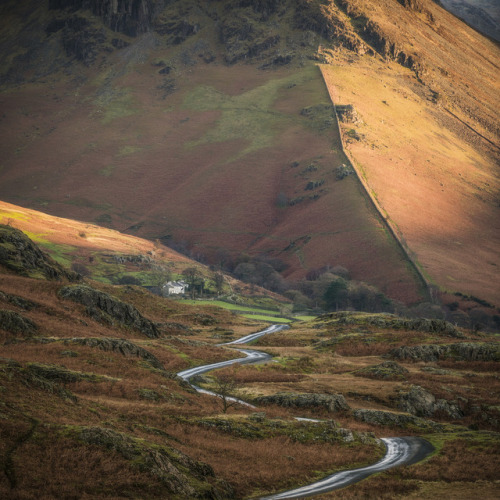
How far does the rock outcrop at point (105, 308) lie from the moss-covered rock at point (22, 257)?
11.3 m

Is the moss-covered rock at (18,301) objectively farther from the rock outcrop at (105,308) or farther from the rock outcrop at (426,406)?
the rock outcrop at (426,406)

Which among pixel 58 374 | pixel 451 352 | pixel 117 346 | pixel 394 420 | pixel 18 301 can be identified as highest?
pixel 394 420

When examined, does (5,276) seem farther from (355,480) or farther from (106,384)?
(355,480)

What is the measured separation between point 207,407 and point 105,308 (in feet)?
131

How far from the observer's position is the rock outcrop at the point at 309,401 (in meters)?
59.8

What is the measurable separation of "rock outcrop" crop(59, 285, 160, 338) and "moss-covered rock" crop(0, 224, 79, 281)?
1132cm

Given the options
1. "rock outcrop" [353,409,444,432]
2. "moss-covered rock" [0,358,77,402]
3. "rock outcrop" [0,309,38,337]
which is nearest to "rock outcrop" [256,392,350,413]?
"rock outcrop" [353,409,444,432]

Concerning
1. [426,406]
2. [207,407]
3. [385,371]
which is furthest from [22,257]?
[426,406]

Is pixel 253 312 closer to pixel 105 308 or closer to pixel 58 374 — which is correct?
pixel 105 308

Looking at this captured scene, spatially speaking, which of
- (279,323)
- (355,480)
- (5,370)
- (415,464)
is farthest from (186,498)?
(279,323)

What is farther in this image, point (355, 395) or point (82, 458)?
point (355, 395)

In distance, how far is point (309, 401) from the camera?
60719 millimetres

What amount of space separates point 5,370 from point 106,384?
13222mm

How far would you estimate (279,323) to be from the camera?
167750mm
